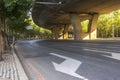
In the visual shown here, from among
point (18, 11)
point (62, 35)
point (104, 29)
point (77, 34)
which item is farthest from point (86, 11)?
point (62, 35)

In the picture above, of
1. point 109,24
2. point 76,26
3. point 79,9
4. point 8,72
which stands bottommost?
point 8,72

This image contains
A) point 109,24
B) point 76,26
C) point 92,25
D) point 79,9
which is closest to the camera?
point 79,9

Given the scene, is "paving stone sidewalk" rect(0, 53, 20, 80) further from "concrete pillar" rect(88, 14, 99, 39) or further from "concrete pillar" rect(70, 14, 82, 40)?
"concrete pillar" rect(88, 14, 99, 39)

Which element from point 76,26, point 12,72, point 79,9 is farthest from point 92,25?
point 12,72

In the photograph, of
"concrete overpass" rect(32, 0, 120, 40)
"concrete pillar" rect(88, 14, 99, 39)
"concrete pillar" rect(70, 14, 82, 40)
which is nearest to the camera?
"concrete overpass" rect(32, 0, 120, 40)

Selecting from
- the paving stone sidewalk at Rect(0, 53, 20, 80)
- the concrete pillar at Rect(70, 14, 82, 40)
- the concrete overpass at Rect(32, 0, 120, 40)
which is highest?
the concrete overpass at Rect(32, 0, 120, 40)

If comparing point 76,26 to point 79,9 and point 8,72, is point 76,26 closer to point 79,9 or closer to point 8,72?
point 79,9

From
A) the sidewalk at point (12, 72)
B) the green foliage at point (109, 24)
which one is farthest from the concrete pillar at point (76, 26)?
the sidewalk at point (12, 72)

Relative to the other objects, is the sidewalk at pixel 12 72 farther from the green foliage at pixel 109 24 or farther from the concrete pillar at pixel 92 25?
the green foliage at pixel 109 24

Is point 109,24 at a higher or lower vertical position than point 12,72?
higher

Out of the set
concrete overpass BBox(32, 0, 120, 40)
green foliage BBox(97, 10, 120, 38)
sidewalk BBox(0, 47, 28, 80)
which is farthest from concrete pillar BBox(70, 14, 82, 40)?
sidewalk BBox(0, 47, 28, 80)

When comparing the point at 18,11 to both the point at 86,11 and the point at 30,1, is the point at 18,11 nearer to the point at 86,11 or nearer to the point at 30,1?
the point at 30,1

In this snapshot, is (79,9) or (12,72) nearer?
(12,72)

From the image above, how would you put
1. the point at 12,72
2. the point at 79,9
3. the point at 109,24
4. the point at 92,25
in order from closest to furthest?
the point at 12,72, the point at 79,9, the point at 92,25, the point at 109,24
